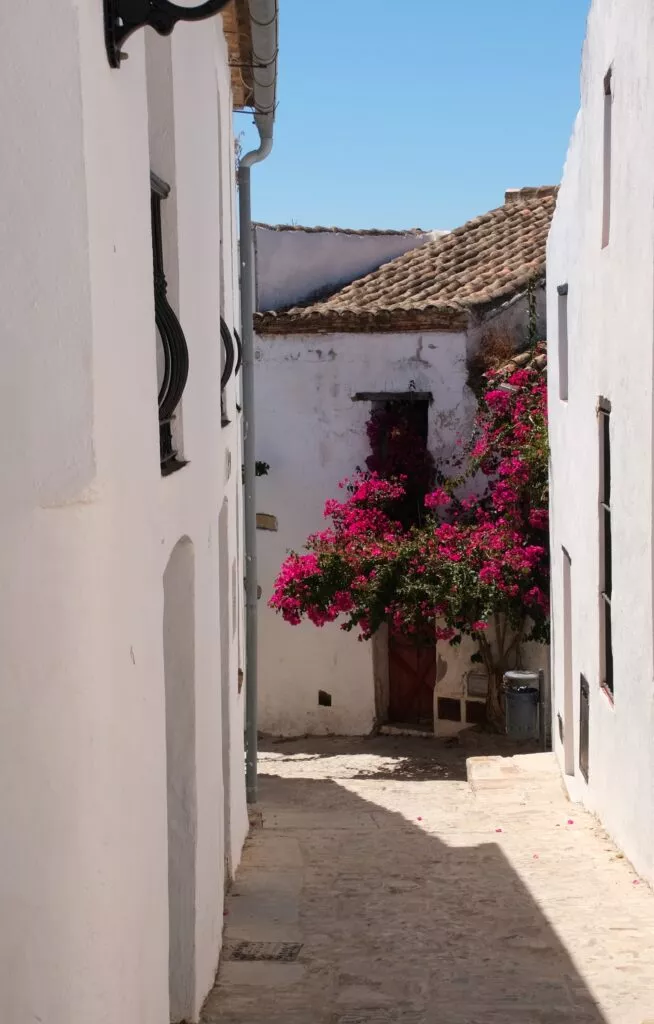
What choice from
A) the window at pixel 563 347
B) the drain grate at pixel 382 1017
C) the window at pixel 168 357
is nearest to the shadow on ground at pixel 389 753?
the window at pixel 563 347

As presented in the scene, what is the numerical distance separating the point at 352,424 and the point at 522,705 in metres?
4.41

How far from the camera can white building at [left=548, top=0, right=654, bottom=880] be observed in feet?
21.1

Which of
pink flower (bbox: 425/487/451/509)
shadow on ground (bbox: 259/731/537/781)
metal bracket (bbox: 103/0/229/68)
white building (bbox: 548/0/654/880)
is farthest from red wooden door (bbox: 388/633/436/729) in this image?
metal bracket (bbox: 103/0/229/68)

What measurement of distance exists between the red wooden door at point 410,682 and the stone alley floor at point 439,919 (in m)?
4.70

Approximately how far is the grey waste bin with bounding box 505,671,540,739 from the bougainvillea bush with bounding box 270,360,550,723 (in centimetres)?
71

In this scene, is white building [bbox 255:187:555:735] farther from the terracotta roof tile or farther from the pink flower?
the pink flower

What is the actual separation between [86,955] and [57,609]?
0.82 metres

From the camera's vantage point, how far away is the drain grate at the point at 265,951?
18.9 feet

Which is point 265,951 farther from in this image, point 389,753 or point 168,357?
point 389,753

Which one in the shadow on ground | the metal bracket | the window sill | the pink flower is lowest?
the shadow on ground

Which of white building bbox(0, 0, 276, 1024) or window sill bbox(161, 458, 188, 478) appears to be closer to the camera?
white building bbox(0, 0, 276, 1024)

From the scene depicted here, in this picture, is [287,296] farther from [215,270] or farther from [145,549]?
[145,549]

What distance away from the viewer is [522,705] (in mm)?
12859

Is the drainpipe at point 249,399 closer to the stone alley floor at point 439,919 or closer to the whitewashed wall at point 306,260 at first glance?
the stone alley floor at point 439,919
